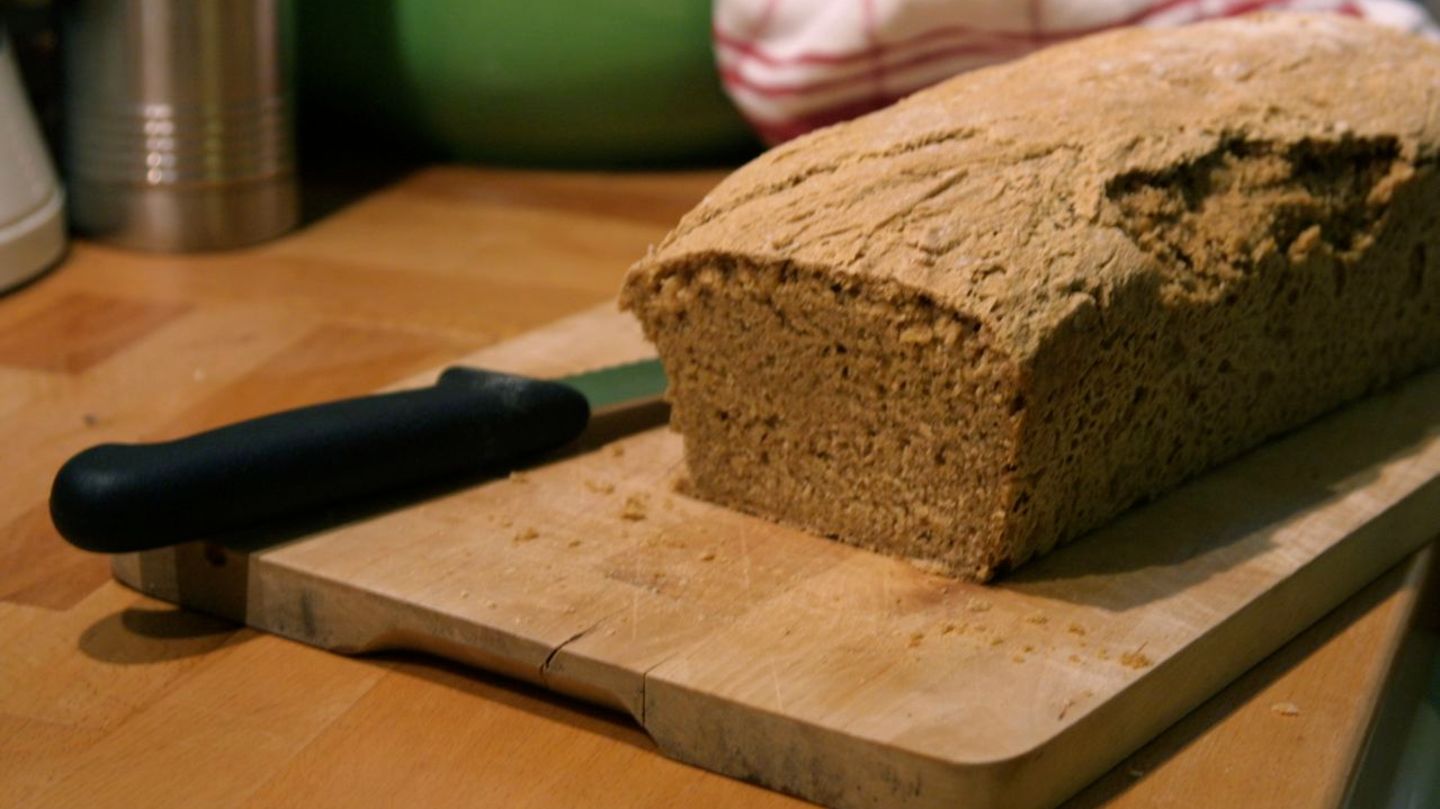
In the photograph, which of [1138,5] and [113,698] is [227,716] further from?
[1138,5]

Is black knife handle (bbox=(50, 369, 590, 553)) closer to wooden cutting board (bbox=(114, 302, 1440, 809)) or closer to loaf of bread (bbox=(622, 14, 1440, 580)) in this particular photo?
wooden cutting board (bbox=(114, 302, 1440, 809))

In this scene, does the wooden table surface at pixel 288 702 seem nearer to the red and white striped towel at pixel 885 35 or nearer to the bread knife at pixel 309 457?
the bread knife at pixel 309 457

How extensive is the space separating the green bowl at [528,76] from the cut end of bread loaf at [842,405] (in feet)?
3.51

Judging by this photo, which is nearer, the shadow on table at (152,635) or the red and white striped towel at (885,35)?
the shadow on table at (152,635)

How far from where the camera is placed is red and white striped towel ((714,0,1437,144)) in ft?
6.80

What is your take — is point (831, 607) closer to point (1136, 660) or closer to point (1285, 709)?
point (1136, 660)

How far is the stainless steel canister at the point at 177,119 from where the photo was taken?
2.02 m

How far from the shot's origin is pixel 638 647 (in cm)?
116

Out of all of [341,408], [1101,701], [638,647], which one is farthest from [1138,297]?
[341,408]

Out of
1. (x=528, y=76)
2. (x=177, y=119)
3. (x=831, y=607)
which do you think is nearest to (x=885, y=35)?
(x=528, y=76)

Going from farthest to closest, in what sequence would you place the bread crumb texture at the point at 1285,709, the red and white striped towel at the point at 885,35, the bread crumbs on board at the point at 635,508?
the red and white striped towel at the point at 885,35 < the bread crumbs on board at the point at 635,508 < the bread crumb texture at the point at 1285,709

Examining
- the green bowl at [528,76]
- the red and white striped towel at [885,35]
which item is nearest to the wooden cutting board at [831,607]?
the red and white striped towel at [885,35]

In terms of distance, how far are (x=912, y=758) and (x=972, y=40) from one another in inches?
51.9

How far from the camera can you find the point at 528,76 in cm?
236
